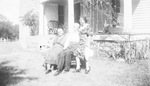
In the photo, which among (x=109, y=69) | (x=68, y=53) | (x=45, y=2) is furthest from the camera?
(x=45, y=2)

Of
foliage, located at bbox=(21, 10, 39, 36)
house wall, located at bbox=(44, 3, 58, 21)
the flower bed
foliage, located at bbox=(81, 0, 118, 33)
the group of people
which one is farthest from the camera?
foliage, located at bbox=(21, 10, 39, 36)

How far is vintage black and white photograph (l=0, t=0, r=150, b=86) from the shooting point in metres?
4.75

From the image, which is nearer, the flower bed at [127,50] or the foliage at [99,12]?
the flower bed at [127,50]

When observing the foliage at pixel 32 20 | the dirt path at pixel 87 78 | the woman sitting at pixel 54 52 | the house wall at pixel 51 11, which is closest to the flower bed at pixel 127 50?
the dirt path at pixel 87 78

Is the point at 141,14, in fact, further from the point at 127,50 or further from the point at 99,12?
the point at 127,50

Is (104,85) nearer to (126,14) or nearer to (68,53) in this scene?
(68,53)

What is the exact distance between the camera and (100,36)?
8086 mm

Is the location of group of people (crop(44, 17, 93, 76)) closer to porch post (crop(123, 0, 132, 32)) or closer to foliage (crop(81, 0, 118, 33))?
porch post (crop(123, 0, 132, 32))

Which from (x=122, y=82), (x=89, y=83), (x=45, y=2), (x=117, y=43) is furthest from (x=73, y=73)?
(x=45, y=2)

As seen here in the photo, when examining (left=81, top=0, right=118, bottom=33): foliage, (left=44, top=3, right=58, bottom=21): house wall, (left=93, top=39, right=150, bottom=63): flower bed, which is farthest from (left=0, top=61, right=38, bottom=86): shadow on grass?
(left=44, top=3, right=58, bottom=21): house wall

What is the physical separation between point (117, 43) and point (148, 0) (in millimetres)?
2932

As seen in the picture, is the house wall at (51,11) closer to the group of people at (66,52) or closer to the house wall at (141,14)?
the house wall at (141,14)

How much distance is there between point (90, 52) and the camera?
5180 millimetres

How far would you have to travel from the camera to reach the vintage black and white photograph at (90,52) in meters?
4.75
